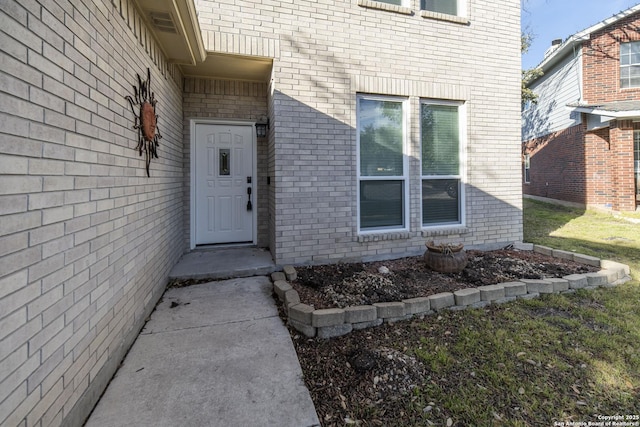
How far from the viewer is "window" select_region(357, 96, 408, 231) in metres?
4.54

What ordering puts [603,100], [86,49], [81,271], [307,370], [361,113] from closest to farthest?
[81,271] < [86,49] < [307,370] < [361,113] < [603,100]

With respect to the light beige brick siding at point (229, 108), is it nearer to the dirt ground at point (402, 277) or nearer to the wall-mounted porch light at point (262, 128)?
the wall-mounted porch light at point (262, 128)

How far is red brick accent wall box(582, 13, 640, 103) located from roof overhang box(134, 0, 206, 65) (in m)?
12.8

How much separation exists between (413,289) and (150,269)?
283cm

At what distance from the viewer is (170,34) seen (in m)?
3.30

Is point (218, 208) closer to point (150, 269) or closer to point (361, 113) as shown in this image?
point (150, 269)

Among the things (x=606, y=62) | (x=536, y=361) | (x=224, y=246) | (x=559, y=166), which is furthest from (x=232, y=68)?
(x=559, y=166)

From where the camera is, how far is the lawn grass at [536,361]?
184cm

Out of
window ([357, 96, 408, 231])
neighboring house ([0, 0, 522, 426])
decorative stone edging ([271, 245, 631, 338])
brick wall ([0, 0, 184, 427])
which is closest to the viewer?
brick wall ([0, 0, 184, 427])

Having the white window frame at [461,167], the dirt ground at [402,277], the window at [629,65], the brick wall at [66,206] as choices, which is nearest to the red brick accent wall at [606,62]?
the window at [629,65]

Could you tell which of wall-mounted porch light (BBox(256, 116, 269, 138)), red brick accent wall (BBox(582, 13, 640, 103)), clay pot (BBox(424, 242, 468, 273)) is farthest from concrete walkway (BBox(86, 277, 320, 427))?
red brick accent wall (BBox(582, 13, 640, 103))

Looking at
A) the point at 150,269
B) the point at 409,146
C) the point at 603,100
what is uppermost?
the point at 603,100

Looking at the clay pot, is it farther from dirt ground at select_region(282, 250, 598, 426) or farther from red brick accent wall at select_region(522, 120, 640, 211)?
red brick accent wall at select_region(522, 120, 640, 211)

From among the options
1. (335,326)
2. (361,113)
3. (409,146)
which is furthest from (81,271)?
(409,146)
